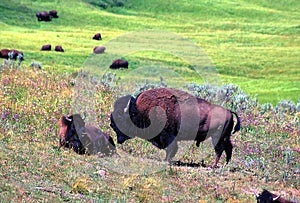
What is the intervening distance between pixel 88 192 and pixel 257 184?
14.3 feet

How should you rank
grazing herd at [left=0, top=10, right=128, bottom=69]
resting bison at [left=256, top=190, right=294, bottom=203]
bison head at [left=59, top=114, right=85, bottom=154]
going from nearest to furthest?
1. resting bison at [left=256, top=190, right=294, bottom=203]
2. bison head at [left=59, top=114, right=85, bottom=154]
3. grazing herd at [left=0, top=10, right=128, bottom=69]

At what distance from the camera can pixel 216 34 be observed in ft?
233

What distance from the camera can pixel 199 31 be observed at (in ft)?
246

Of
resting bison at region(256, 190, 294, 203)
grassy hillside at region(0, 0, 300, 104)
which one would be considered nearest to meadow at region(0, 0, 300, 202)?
grassy hillside at region(0, 0, 300, 104)

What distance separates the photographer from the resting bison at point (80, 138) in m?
14.3

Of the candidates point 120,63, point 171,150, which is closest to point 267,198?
point 171,150

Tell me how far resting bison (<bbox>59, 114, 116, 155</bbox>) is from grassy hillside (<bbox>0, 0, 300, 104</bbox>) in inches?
701

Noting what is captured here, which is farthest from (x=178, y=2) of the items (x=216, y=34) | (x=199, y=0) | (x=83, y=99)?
(x=83, y=99)

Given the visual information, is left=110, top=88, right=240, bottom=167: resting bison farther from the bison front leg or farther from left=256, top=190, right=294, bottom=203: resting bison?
left=256, top=190, right=294, bottom=203: resting bison

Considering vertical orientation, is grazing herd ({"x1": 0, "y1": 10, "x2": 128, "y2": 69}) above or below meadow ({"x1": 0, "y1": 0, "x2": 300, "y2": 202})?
below

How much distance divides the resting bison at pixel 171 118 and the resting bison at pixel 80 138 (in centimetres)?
81

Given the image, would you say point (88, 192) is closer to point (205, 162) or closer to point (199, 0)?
point (205, 162)

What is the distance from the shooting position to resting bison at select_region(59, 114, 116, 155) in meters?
14.3

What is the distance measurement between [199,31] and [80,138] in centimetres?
6182
